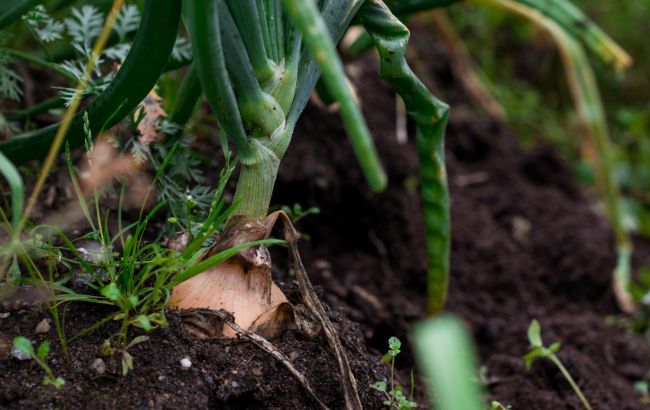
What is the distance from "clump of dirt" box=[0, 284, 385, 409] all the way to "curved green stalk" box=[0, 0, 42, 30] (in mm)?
401

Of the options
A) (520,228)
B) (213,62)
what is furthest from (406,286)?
(213,62)

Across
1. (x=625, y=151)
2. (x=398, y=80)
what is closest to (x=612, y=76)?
(x=625, y=151)

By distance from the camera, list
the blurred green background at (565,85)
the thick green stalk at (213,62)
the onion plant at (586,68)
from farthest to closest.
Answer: the blurred green background at (565,85) < the onion plant at (586,68) < the thick green stalk at (213,62)

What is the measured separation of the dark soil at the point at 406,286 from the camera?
926mm

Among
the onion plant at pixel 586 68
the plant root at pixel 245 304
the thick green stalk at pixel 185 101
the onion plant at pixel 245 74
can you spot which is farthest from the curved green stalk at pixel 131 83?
the onion plant at pixel 586 68

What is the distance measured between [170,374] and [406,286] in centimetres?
88

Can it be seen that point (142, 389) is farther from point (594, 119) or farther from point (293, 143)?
point (594, 119)

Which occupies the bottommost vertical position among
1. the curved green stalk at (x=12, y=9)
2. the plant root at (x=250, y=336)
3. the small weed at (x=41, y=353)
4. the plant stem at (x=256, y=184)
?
the plant root at (x=250, y=336)

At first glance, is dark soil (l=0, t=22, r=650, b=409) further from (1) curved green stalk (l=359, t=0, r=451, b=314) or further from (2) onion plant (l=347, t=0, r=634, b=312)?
(1) curved green stalk (l=359, t=0, r=451, b=314)

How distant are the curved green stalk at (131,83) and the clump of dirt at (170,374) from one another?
0.91ft

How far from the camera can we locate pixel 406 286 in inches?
67.1

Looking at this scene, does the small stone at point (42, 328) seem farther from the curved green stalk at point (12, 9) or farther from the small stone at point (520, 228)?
the small stone at point (520, 228)

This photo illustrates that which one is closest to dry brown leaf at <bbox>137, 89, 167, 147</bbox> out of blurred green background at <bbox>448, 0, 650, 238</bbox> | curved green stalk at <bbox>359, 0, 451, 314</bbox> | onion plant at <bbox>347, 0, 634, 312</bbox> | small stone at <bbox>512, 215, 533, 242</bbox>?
curved green stalk at <bbox>359, 0, 451, 314</bbox>

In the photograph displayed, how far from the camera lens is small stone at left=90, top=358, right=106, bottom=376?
888 mm
